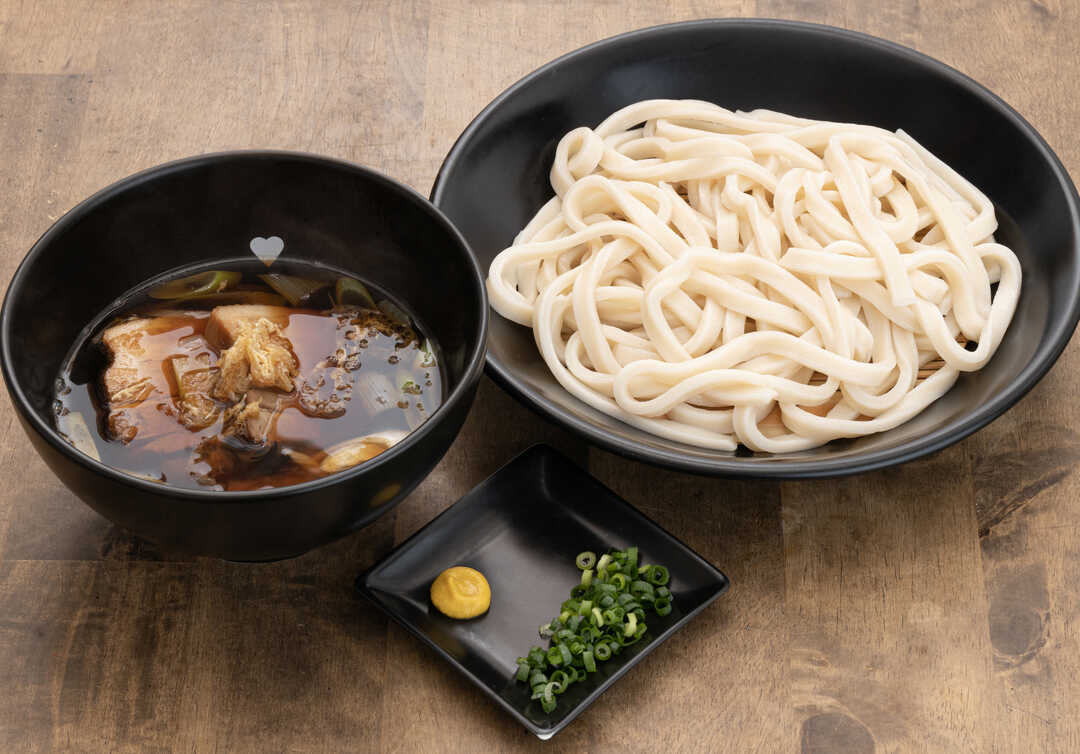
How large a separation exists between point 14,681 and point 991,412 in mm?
1561

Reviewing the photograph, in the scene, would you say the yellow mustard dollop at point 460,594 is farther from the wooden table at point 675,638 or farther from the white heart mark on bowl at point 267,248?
the white heart mark on bowl at point 267,248

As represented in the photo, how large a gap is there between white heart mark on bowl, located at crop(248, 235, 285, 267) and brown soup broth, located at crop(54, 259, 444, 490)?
2.3 inches

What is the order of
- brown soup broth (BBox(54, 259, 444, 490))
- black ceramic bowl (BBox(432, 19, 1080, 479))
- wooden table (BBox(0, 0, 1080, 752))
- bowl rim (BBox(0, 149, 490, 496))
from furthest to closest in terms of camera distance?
black ceramic bowl (BBox(432, 19, 1080, 479))
wooden table (BBox(0, 0, 1080, 752))
brown soup broth (BBox(54, 259, 444, 490))
bowl rim (BBox(0, 149, 490, 496))

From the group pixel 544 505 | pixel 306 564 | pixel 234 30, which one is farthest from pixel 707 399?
pixel 234 30

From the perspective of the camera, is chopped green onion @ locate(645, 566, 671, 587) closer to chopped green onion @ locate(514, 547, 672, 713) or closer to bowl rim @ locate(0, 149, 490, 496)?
chopped green onion @ locate(514, 547, 672, 713)

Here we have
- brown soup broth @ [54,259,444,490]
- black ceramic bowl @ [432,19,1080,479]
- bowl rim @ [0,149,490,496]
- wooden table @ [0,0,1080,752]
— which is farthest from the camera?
black ceramic bowl @ [432,19,1080,479]

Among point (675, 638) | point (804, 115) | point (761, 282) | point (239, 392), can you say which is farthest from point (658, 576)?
point (804, 115)

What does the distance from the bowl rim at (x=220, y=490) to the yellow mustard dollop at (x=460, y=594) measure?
0.94 ft

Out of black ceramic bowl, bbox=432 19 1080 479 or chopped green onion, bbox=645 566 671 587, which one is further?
black ceramic bowl, bbox=432 19 1080 479

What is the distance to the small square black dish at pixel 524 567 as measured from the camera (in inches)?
68.7

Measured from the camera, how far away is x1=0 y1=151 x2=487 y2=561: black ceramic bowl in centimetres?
152

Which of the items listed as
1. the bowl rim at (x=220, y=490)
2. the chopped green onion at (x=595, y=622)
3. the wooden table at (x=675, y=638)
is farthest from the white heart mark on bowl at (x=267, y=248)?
the chopped green onion at (x=595, y=622)

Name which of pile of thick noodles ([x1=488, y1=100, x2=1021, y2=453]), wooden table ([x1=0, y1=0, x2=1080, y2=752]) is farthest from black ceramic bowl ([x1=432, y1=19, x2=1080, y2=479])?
wooden table ([x1=0, y1=0, x2=1080, y2=752])

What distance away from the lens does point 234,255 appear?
1944mm
